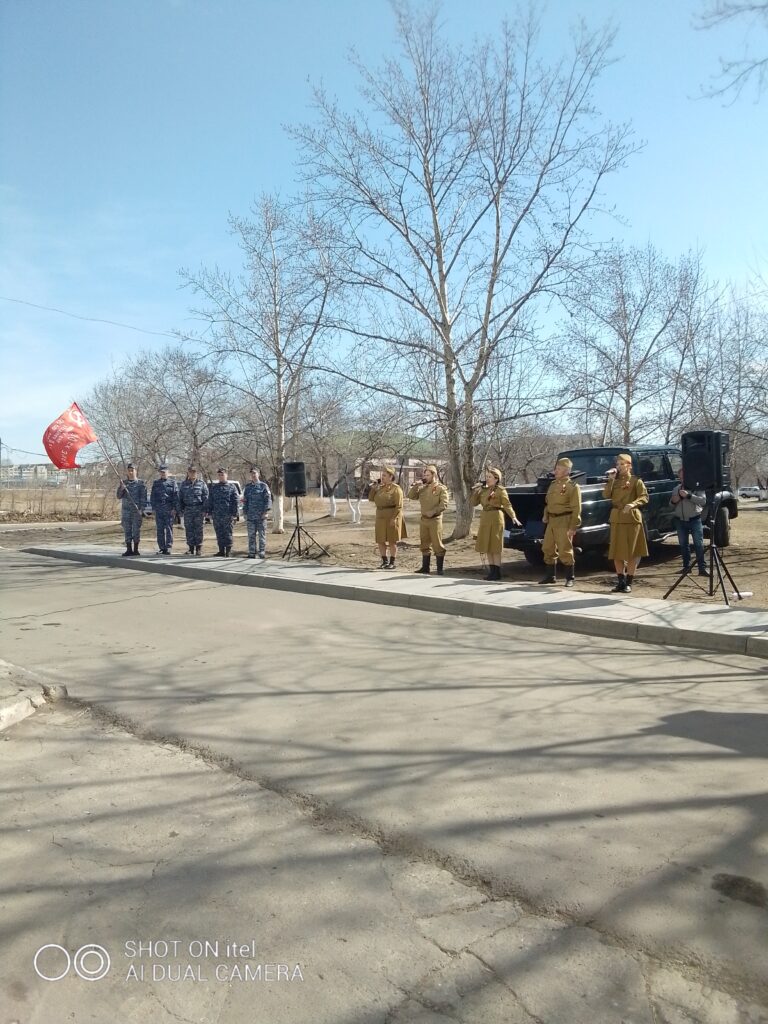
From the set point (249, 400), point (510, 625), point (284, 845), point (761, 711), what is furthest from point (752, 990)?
point (249, 400)

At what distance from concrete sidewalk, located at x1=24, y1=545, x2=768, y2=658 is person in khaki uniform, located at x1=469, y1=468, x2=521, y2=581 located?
57 centimetres

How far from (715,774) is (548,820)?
121 cm

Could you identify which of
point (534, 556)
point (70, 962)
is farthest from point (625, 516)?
point (70, 962)

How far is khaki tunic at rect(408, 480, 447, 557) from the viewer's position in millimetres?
12703

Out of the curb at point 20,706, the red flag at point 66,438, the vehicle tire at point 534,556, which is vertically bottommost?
the curb at point 20,706

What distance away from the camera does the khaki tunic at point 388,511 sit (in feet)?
44.4

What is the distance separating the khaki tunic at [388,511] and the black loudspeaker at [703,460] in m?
5.24

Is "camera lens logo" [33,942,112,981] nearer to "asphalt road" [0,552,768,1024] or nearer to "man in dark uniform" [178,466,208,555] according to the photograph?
"asphalt road" [0,552,768,1024]

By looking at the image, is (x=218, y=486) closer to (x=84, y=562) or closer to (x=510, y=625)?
(x=84, y=562)

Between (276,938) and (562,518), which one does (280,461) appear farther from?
(276,938)

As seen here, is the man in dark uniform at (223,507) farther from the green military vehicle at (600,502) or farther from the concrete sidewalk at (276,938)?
the concrete sidewalk at (276,938)

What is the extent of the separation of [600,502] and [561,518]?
1348 mm

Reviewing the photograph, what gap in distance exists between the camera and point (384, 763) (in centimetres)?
437

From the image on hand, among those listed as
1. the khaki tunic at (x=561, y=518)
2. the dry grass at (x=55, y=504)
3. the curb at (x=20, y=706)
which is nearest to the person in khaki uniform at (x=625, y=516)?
the khaki tunic at (x=561, y=518)
